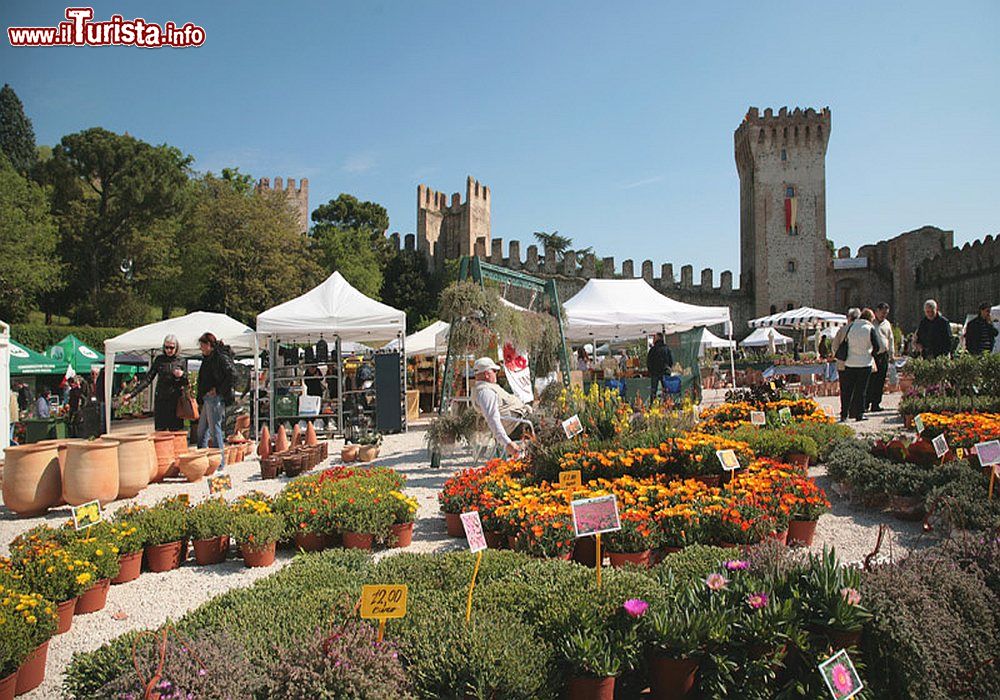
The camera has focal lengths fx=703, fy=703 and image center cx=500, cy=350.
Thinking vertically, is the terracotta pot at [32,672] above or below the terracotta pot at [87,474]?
below

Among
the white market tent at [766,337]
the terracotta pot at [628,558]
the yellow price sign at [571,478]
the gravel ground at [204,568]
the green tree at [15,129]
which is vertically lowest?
the gravel ground at [204,568]

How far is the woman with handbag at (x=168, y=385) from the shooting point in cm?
884

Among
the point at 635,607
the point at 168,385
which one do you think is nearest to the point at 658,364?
the point at 168,385

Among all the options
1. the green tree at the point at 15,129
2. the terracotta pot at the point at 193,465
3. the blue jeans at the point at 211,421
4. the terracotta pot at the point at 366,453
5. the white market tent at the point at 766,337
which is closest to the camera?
the terracotta pot at the point at 193,465

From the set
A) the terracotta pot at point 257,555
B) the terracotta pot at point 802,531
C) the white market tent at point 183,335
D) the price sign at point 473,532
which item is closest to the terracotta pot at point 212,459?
the terracotta pot at point 257,555

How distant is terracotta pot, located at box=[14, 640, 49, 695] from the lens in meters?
3.00

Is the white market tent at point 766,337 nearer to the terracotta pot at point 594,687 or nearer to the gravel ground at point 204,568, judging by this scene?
the gravel ground at point 204,568

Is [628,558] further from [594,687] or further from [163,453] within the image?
[163,453]

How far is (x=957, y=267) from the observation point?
3838cm

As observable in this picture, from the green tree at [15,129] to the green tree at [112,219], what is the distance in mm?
11865

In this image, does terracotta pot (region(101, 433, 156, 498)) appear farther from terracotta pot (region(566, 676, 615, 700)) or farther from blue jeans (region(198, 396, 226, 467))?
terracotta pot (region(566, 676, 615, 700))

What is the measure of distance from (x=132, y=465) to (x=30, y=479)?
0.84 meters

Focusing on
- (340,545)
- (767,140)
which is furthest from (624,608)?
(767,140)

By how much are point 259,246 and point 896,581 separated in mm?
36294
